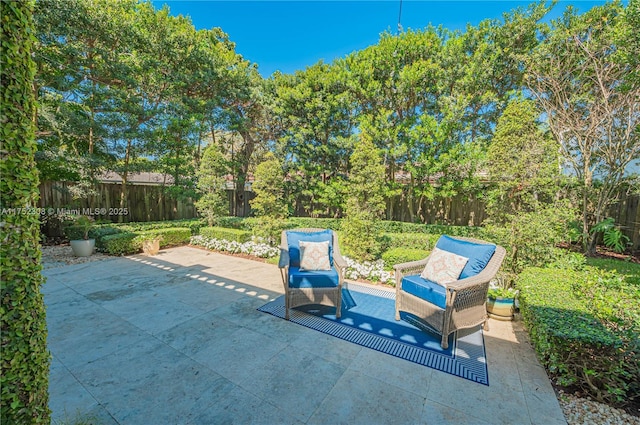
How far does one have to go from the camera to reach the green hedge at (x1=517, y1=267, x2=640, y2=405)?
75.5 inches

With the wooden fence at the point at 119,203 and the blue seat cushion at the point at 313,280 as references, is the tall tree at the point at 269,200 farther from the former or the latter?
the wooden fence at the point at 119,203

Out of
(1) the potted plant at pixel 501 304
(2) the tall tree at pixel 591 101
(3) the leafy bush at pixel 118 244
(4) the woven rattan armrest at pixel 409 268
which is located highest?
(2) the tall tree at pixel 591 101

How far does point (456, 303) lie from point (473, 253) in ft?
2.59

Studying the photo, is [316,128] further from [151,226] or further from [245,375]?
[245,375]

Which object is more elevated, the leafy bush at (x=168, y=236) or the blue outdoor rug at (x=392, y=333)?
the leafy bush at (x=168, y=236)

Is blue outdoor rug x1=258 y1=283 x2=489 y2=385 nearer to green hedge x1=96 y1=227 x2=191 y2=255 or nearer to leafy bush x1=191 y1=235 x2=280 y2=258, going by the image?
leafy bush x1=191 y1=235 x2=280 y2=258

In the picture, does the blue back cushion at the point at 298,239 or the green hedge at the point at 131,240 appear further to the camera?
the green hedge at the point at 131,240

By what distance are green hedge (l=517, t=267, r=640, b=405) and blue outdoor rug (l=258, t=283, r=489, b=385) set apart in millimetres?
603

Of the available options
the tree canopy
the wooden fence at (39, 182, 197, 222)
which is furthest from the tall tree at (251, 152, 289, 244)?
the wooden fence at (39, 182, 197, 222)

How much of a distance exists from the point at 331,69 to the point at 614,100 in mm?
7516

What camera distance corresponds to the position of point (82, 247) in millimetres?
6051

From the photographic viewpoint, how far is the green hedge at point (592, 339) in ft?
6.30

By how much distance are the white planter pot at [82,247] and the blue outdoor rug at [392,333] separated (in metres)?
5.37

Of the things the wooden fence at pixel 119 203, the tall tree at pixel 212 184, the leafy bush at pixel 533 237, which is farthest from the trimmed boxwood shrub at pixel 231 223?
the leafy bush at pixel 533 237
